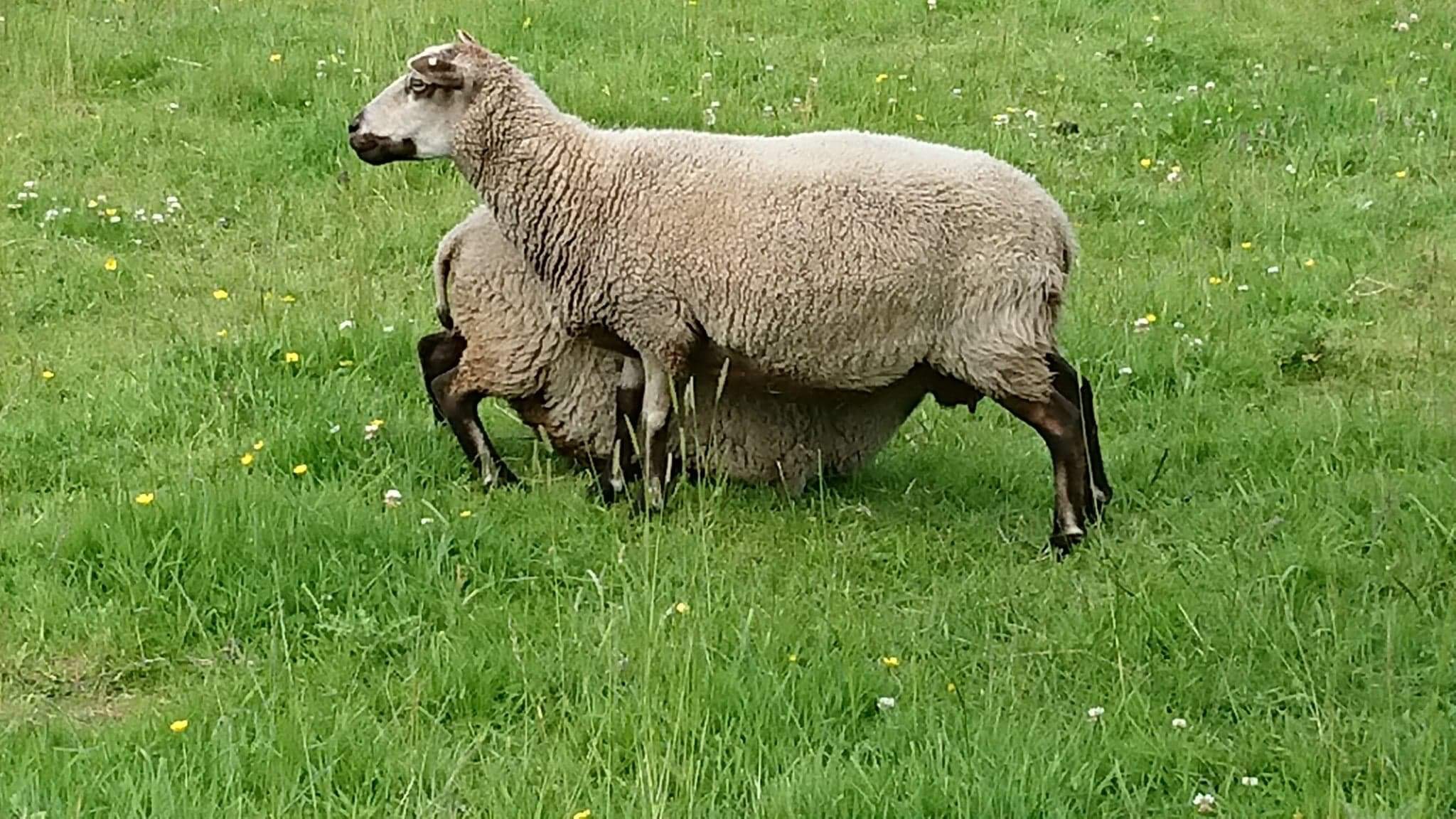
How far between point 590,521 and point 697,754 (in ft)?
5.53

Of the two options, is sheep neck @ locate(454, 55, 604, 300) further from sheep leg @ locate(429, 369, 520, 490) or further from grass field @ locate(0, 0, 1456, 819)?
grass field @ locate(0, 0, 1456, 819)

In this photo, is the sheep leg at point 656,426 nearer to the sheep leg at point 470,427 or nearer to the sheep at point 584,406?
the sheep at point 584,406

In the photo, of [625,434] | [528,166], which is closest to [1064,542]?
[625,434]

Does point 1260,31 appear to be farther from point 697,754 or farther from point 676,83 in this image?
point 697,754

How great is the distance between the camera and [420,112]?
20.1ft

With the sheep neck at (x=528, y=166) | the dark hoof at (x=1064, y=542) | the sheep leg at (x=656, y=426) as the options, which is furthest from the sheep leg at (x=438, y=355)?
the dark hoof at (x=1064, y=542)

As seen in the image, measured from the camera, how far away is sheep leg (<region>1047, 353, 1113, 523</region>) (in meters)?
5.61

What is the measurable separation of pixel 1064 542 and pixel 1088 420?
46 centimetres

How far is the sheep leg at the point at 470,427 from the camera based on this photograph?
6082 mm

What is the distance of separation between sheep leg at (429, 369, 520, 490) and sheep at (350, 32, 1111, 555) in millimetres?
428

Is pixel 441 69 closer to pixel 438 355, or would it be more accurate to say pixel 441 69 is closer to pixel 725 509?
pixel 438 355

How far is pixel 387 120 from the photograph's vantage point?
6113mm

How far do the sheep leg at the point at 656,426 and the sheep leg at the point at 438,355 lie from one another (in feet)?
A: 2.52

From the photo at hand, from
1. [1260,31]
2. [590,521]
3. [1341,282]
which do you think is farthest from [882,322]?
[1260,31]
